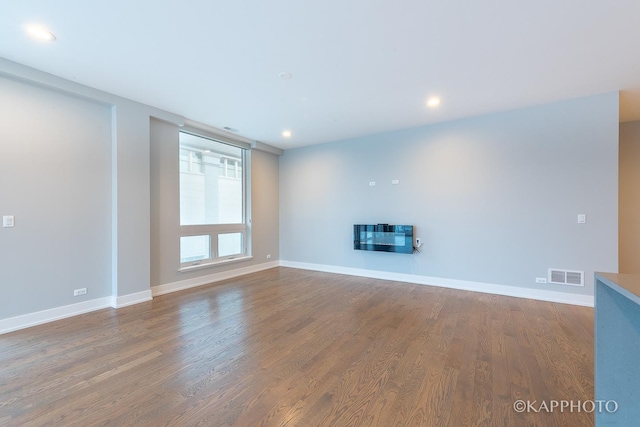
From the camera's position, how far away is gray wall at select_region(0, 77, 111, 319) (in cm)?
274

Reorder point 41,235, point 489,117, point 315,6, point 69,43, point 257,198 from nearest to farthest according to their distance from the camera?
point 315,6
point 69,43
point 41,235
point 489,117
point 257,198

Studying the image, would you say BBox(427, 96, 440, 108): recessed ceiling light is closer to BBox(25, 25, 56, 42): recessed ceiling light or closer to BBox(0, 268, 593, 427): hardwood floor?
BBox(0, 268, 593, 427): hardwood floor

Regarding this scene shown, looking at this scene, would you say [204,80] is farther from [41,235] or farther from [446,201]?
[446,201]

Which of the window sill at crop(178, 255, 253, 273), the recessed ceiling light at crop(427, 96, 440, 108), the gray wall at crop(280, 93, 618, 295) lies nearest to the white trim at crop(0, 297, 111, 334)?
the window sill at crop(178, 255, 253, 273)

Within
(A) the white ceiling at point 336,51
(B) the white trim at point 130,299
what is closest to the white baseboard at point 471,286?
(A) the white ceiling at point 336,51

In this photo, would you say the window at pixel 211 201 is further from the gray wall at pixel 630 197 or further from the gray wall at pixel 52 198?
the gray wall at pixel 630 197

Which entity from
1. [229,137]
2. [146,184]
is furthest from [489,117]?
[146,184]

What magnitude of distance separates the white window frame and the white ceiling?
1.19 meters

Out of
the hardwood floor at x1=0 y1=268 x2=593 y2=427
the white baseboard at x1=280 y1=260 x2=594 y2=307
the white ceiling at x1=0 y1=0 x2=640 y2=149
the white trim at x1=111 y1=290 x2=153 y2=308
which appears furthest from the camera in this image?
the white baseboard at x1=280 y1=260 x2=594 y2=307

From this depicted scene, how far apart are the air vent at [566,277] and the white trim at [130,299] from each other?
5676mm

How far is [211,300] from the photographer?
3.68 meters

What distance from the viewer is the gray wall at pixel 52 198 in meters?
2.74

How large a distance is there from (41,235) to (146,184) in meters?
1.22

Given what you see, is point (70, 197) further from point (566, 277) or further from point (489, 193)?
point (566, 277)
